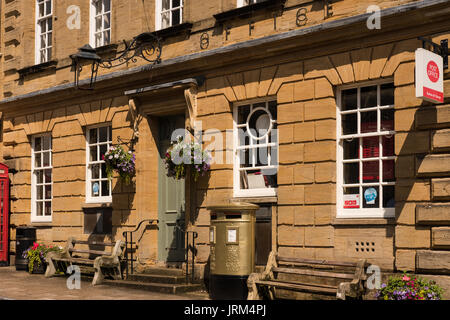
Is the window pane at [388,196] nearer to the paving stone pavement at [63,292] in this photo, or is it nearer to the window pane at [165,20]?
the paving stone pavement at [63,292]

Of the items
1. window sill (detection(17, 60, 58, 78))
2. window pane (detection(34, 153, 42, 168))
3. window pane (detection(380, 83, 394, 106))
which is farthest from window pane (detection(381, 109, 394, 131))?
window pane (detection(34, 153, 42, 168))

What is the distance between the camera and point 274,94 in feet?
40.7

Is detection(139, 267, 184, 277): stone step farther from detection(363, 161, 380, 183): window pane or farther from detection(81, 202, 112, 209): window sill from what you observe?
detection(363, 161, 380, 183): window pane

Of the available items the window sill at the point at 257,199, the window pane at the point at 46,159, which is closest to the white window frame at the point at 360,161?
the window sill at the point at 257,199

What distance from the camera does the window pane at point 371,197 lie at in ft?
36.2

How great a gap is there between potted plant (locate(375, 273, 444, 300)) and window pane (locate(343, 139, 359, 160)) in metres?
2.21

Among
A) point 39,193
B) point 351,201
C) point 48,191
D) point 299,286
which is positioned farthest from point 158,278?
point 39,193

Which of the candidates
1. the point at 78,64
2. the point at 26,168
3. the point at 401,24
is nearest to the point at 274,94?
the point at 401,24

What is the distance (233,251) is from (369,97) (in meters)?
3.36

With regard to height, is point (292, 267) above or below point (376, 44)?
below

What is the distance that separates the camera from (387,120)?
36.0ft

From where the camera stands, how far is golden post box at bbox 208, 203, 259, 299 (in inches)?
454
